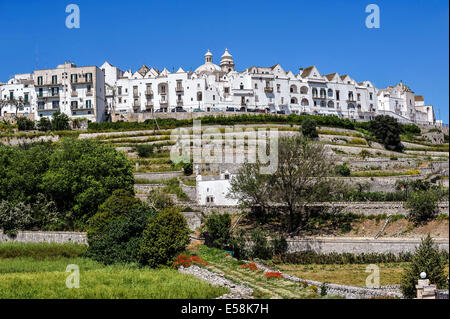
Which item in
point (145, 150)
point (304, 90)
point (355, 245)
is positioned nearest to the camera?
point (355, 245)

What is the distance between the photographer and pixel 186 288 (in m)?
22.0

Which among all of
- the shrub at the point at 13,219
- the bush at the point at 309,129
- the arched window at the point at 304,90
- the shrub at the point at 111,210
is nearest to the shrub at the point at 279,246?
the shrub at the point at 111,210

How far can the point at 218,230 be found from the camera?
33.5 m

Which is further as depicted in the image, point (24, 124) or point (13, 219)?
point (24, 124)

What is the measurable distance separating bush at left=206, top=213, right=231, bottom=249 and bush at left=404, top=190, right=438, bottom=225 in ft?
36.4

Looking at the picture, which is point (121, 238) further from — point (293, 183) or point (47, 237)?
point (293, 183)

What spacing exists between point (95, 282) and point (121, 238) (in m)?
6.65

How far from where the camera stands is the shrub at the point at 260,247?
107ft

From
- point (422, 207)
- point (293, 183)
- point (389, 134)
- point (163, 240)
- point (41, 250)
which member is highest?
point (389, 134)

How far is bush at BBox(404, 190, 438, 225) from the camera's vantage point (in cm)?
3309

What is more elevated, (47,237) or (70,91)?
(70,91)

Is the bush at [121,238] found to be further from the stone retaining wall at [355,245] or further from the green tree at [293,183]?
the stone retaining wall at [355,245]

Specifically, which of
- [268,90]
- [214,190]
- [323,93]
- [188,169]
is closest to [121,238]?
[214,190]
